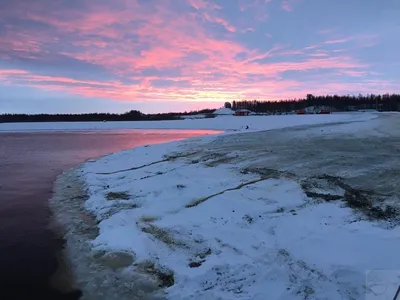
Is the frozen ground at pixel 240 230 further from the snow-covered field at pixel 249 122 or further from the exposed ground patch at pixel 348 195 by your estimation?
the snow-covered field at pixel 249 122

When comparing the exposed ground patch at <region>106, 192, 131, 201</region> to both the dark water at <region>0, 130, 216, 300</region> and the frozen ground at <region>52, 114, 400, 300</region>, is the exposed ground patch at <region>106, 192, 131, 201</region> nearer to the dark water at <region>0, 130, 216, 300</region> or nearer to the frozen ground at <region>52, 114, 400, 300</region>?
the frozen ground at <region>52, 114, 400, 300</region>

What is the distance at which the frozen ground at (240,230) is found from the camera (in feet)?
15.8

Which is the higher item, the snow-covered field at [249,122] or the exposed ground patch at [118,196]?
the exposed ground patch at [118,196]

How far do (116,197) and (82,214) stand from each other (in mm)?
1341

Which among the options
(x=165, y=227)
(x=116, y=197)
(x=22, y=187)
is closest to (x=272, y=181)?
(x=165, y=227)

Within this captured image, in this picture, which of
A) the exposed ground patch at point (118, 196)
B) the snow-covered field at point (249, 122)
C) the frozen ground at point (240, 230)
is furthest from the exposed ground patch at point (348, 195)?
the snow-covered field at point (249, 122)

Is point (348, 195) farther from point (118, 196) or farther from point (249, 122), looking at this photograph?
point (249, 122)

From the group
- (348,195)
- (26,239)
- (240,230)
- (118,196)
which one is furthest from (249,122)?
(26,239)

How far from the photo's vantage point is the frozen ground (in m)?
4.81

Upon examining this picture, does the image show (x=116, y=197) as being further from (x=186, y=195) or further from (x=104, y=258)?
(x=104, y=258)

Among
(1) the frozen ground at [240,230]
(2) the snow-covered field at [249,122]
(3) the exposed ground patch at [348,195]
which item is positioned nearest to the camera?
(1) the frozen ground at [240,230]

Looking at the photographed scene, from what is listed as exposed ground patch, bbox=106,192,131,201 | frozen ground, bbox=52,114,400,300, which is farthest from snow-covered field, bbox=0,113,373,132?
exposed ground patch, bbox=106,192,131,201

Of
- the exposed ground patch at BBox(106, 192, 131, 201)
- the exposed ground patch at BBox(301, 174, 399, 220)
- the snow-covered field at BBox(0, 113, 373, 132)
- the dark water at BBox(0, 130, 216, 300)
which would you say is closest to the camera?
the dark water at BBox(0, 130, 216, 300)

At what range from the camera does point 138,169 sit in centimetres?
1326
